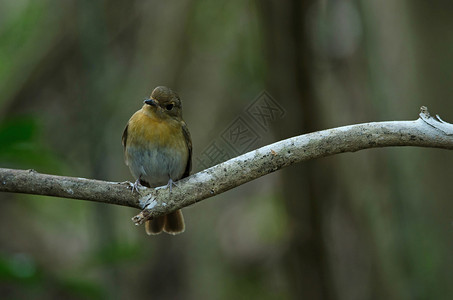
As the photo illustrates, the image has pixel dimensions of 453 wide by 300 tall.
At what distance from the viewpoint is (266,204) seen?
23.0 feet

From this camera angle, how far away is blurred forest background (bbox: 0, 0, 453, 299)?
14.8 ft

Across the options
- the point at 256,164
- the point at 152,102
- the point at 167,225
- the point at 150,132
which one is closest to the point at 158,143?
the point at 150,132

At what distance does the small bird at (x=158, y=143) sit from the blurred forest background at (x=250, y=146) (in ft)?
1.37

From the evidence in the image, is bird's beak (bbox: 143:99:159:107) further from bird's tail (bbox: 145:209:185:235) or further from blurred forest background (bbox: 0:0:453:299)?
bird's tail (bbox: 145:209:185:235)

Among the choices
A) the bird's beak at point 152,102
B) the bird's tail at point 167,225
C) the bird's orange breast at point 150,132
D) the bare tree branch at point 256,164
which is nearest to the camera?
the bare tree branch at point 256,164

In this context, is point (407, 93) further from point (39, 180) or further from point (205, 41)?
point (39, 180)

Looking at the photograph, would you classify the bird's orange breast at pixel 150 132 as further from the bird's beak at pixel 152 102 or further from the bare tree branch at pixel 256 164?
the bare tree branch at pixel 256 164

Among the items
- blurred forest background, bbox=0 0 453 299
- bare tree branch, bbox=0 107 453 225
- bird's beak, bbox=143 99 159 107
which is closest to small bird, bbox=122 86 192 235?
bird's beak, bbox=143 99 159 107

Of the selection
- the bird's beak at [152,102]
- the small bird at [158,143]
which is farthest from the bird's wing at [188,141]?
the bird's beak at [152,102]

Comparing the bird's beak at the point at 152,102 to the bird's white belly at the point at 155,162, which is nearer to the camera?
the bird's beak at the point at 152,102

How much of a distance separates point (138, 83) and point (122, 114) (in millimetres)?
407

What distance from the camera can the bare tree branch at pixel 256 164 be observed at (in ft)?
9.29

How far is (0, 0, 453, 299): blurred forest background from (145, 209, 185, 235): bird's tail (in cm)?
25

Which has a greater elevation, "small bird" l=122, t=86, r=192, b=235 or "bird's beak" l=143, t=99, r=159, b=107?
"bird's beak" l=143, t=99, r=159, b=107
